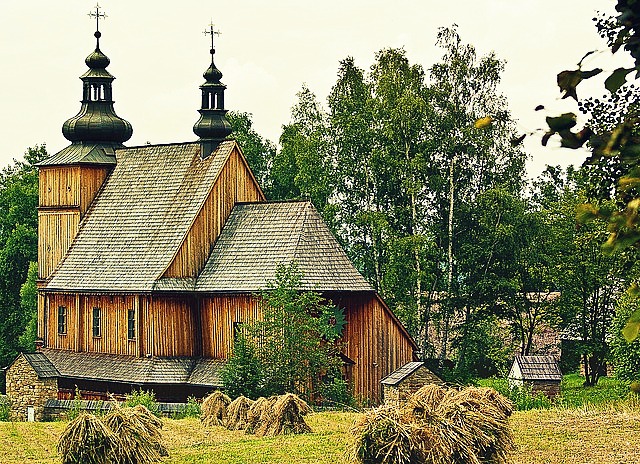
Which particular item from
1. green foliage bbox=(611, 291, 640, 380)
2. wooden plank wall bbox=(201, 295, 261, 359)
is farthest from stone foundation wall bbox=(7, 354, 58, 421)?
green foliage bbox=(611, 291, 640, 380)

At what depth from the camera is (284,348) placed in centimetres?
2884

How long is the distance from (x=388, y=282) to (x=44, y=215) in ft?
40.7

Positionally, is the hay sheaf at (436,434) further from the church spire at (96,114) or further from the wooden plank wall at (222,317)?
the church spire at (96,114)

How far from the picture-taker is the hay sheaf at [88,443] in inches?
587

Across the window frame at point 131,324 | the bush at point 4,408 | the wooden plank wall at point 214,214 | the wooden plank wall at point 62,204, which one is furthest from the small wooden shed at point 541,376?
the wooden plank wall at point 62,204

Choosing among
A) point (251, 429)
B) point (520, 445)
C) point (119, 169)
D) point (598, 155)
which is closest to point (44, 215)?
point (119, 169)

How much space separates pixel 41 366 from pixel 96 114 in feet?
33.5

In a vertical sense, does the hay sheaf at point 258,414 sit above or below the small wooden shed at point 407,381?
below

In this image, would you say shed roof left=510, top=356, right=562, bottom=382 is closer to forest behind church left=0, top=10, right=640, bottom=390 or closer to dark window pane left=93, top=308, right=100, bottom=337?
forest behind church left=0, top=10, right=640, bottom=390

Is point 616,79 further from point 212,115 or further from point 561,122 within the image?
point 212,115

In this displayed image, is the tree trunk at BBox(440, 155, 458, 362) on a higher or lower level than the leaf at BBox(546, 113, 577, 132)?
higher

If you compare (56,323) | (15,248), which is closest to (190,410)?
(56,323)

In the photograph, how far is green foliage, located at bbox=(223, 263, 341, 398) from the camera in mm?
27672

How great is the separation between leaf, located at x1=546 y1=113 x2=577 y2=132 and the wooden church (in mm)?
28346
